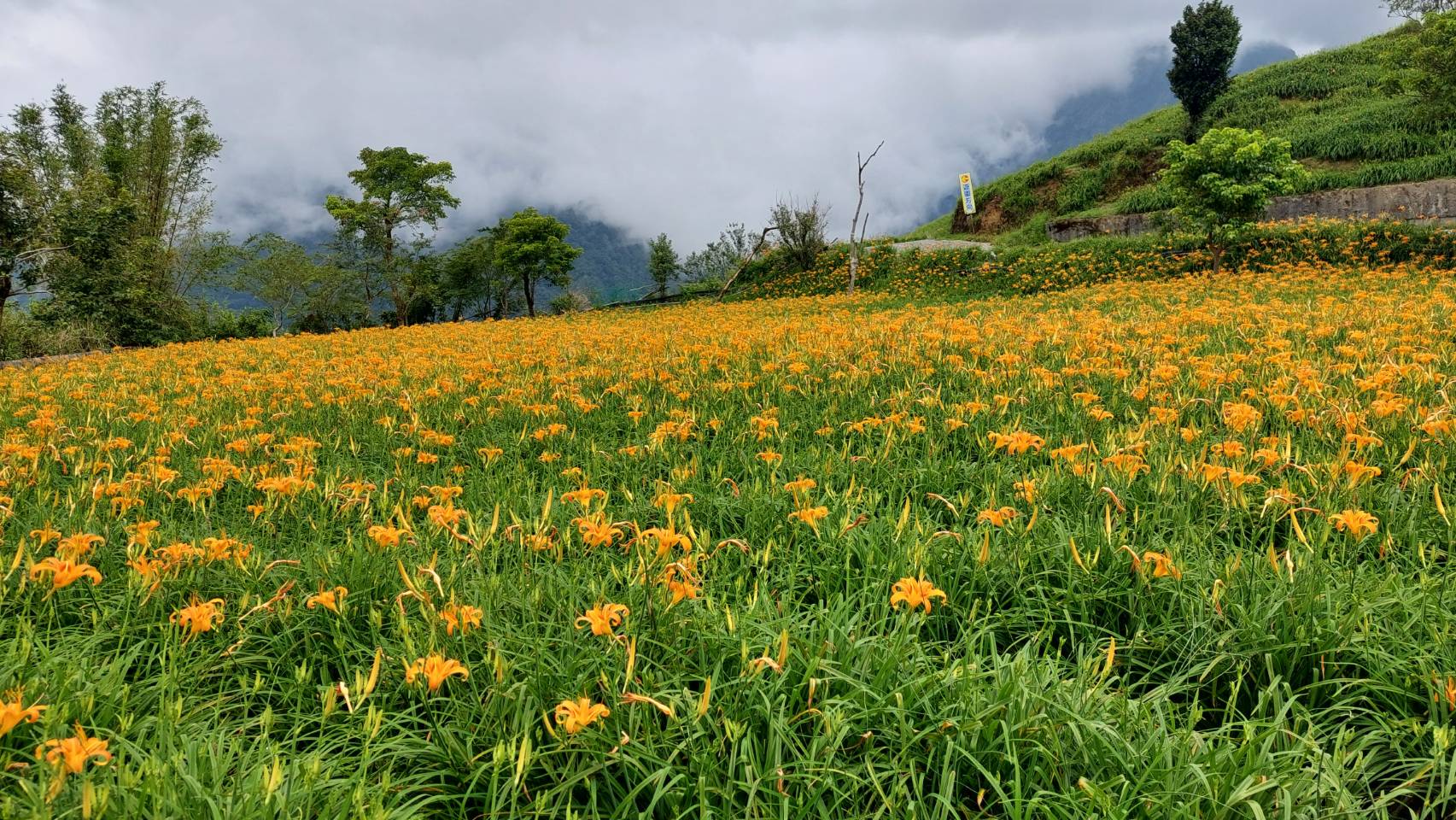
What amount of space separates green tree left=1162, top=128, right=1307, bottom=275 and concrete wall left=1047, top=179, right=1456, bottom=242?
5.67 metres

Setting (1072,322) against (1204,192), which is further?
(1204,192)

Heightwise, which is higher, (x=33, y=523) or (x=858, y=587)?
(x=33, y=523)

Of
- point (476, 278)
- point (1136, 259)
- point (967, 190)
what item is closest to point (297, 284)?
point (476, 278)

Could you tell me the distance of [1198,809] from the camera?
123 cm

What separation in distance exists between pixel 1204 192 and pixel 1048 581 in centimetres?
1640

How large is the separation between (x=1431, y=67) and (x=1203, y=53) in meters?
9.98

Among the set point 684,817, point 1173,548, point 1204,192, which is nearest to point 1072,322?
point 1173,548

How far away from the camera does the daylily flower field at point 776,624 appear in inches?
51.5

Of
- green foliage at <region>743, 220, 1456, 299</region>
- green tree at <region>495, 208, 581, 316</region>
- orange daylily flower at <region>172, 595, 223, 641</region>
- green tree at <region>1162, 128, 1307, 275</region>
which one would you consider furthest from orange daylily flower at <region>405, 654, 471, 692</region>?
green tree at <region>495, 208, 581, 316</region>

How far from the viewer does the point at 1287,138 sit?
23.3m

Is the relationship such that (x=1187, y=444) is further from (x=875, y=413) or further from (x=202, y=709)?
(x=202, y=709)

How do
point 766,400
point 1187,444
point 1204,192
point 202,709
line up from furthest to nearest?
point 1204,192, point 766,400, point 1187,444, point 202,709

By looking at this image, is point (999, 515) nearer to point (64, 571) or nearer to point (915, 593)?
point (915, 593)

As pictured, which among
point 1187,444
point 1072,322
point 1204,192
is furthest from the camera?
point 1204,192
